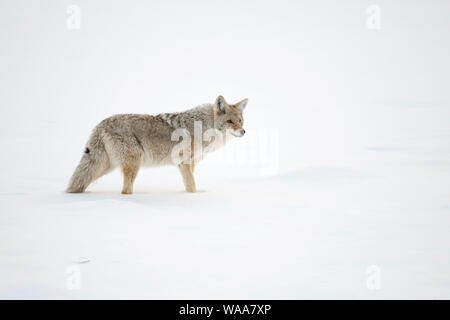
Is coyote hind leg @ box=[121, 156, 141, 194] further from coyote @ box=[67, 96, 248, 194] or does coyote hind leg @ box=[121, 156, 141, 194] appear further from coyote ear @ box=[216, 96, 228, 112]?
coyote ear @ box=[216, 96, 228, 112]

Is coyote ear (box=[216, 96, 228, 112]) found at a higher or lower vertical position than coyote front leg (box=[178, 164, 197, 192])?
higher

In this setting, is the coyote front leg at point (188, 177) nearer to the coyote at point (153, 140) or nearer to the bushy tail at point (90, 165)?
the coyote at point (153, 140)

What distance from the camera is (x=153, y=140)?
9.51 m

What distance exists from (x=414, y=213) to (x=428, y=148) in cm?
704

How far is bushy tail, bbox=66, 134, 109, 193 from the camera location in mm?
9164

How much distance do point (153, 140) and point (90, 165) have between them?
135 centimetres

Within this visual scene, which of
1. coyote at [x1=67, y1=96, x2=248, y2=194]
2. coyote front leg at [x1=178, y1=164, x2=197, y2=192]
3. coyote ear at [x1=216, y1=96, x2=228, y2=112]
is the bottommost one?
coyote front leg at [x1=178, y1=164, x2=197, y2=192]

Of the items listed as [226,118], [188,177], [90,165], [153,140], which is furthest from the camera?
[226,118]

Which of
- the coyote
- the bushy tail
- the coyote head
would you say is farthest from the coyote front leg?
the bushy tail

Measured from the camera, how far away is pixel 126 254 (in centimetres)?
565

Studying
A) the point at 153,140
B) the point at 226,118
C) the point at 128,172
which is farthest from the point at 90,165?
the point at 226,118

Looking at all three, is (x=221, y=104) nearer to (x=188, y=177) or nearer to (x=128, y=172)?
(x=188, y=177)

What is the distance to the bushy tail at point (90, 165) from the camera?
916 centimetres

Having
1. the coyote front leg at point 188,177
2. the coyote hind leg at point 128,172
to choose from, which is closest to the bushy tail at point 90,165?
the coyote hind leg at point 128,172
